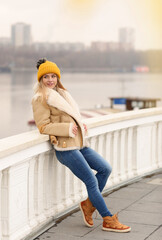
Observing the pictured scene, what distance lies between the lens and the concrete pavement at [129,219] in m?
5.20

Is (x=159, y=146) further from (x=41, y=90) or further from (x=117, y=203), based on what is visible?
(x=41, y=90)

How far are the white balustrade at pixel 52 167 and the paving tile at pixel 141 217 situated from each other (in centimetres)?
58

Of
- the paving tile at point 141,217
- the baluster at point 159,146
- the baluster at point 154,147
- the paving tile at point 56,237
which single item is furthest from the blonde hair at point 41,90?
the baluster at point 159,146

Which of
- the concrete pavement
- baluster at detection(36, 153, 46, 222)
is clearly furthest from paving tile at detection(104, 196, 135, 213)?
baluster at detection(36, 153, 46, 222)

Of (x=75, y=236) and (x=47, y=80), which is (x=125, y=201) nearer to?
(x=75, y=236)

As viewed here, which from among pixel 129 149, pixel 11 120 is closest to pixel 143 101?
pixel 11 120

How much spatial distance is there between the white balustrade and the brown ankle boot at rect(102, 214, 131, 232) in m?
0.59

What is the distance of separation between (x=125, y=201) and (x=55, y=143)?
1618mm

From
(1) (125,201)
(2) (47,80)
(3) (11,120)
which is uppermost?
(2) (47,80)

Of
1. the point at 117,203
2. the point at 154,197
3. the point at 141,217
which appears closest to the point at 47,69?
the point at 141,217

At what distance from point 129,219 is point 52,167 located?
0.91 meters

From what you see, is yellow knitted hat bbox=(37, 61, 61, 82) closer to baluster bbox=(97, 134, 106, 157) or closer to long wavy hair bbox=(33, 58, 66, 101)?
long wavy hair bbox=(33, 58, 66, 101)

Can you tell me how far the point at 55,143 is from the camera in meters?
5.27

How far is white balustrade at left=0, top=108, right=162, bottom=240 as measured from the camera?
478 centimetres
